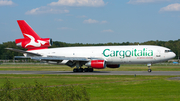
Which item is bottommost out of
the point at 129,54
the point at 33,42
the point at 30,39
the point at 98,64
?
the point at 98,64

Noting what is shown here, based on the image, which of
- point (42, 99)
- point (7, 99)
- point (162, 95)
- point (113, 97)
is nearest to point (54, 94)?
point (42, 99)

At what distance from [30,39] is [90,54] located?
11.6 metres

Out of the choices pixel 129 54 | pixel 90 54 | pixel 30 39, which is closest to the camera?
pixel 129 54

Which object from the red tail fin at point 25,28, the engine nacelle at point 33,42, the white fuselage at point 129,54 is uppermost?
the red tail fin at point 25,28

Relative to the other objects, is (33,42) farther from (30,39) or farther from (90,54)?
(90,54)

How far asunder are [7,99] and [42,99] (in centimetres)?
170

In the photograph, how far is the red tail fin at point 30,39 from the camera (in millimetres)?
44375

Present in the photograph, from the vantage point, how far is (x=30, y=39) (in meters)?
44.7

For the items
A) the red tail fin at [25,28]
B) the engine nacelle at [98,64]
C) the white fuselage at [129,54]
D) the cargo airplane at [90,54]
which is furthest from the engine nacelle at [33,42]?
the engine nacelle at [98,64]

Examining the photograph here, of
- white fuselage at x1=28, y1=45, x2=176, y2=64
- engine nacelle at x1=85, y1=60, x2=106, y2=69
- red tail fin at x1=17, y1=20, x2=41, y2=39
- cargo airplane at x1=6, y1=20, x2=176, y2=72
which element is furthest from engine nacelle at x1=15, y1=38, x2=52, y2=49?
engine nacelle at x1=85, y1=60, x2=106, y2=69

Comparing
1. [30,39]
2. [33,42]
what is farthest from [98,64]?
[30,39]

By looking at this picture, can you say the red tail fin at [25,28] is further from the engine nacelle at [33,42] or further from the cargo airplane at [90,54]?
the engine nacelle at [33,42]

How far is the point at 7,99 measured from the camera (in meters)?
11.7

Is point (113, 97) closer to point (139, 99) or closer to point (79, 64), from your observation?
point (139, 99)
